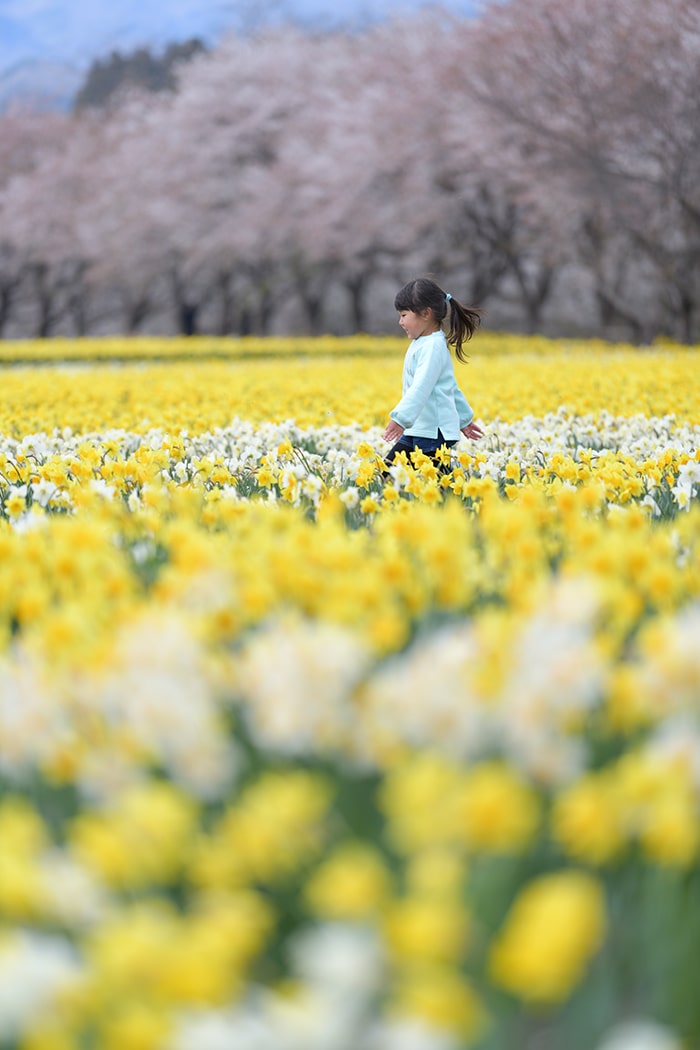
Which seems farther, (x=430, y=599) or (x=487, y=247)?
(x=487, y=247)

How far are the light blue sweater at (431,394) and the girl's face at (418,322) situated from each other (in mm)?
41

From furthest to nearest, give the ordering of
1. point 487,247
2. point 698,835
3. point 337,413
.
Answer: point 487,247 < point 337,413 < point 698,835

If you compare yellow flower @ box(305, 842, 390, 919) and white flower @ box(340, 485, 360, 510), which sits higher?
white flower @ box(340, 485, 360, 510)

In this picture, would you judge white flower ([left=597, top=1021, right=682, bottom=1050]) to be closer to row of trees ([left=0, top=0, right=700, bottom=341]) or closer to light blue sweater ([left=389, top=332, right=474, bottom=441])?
light blue sweater ([left=389, top=332, right=474, bottom=441])

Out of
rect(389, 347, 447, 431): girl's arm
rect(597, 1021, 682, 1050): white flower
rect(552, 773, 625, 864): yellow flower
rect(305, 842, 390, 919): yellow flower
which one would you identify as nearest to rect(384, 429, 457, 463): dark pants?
rect(389, 347, 447, 431): girl's arm

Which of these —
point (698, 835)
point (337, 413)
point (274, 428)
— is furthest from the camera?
point (337, 413)

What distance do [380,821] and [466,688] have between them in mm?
265

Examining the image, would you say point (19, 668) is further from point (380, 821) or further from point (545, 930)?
point (545, 930)

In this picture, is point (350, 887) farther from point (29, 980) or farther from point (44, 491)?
point (44, 491)

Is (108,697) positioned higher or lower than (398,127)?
lower

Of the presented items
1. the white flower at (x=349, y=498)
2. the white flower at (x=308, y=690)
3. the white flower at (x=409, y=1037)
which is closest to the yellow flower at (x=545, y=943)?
the white flower at (x=409, y=1037)

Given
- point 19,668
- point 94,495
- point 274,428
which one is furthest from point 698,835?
point 274,428

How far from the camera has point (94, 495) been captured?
4.25m

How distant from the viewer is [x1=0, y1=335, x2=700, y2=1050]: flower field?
138cm
